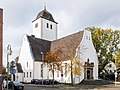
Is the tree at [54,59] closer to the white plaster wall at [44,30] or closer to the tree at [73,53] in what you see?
the tree at [73,53]

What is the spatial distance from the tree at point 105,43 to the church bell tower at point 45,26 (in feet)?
43.4

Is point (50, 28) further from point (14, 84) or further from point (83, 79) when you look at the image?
point (14, 84)

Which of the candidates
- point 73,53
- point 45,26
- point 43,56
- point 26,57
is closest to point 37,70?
point 43,56

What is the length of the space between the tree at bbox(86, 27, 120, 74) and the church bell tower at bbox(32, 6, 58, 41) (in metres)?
13.2

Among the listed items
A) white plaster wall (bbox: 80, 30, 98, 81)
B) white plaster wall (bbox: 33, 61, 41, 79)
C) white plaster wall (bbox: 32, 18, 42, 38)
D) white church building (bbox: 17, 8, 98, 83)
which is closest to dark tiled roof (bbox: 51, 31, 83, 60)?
white church building (bbox: 17, 8, 98, 83)

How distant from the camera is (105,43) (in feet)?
228

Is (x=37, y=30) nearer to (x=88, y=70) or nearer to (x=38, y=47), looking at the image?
(x=38, y=47)

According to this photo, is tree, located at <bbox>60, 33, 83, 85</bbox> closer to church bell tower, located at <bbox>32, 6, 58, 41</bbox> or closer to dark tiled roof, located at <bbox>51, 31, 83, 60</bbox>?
dark tiled roof, located at <bbox>51, 31, 83, 60</bbox>

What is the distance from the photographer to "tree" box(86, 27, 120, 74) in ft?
226

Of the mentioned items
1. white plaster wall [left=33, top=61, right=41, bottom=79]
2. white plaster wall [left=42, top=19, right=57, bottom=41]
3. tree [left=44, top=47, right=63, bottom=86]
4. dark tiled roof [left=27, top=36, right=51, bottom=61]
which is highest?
white plaster wall [left=42, top=19, right=57, bottom=41]

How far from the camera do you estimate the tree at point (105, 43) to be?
68875mm

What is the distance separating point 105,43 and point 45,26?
17.9 m

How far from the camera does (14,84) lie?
116 feet

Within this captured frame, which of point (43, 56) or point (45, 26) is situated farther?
point (45, 26)
